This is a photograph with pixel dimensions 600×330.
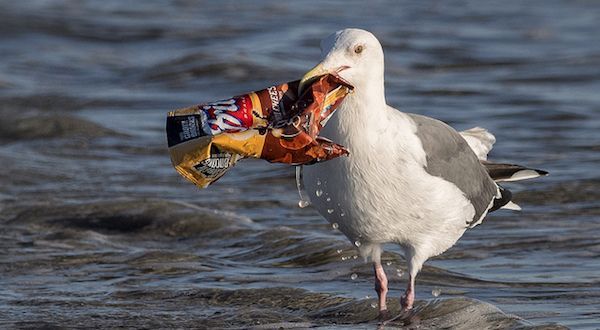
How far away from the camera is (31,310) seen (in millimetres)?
6156

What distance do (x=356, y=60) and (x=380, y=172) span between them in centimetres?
51

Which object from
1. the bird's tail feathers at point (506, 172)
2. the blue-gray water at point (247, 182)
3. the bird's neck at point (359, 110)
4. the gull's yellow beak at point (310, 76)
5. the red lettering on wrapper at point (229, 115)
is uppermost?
the gull's yellow beak at point (310, 76)

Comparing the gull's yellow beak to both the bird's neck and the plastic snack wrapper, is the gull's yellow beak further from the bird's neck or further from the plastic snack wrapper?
the bird's neck

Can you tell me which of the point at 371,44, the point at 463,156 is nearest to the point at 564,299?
the point at 463,156

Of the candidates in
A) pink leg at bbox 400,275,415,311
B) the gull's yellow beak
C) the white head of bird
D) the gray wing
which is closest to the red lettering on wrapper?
the gull's yellow beak

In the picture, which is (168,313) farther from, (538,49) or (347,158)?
(538,49)

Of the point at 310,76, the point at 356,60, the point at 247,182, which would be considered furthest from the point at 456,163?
the point at 247,182

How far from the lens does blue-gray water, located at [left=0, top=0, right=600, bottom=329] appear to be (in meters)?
6.40

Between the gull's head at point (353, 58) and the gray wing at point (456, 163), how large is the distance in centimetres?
46

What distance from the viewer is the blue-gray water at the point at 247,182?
6.40 m

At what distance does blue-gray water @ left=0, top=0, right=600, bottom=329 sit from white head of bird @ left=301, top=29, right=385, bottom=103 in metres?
1.22

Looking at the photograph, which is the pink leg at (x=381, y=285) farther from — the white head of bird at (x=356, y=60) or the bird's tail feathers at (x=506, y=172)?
the white head of bird at (x=356, y=60)

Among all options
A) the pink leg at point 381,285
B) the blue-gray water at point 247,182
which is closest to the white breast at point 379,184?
the pink leg at point 381,285

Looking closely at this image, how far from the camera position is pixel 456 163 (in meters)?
6.13
